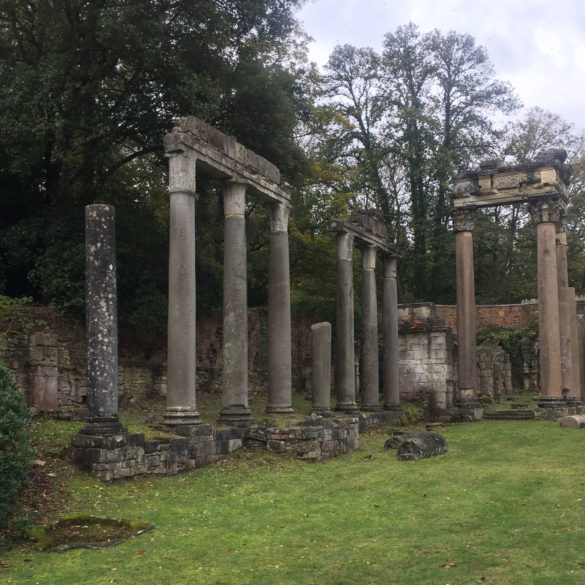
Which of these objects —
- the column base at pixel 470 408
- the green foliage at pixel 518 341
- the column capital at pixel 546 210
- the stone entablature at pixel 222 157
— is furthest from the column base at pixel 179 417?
the green foliage at pixel 518 341

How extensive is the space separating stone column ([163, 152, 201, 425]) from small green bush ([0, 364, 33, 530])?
4912 millimetres

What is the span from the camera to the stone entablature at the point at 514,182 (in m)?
25.6

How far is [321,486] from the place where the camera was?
12.7 m

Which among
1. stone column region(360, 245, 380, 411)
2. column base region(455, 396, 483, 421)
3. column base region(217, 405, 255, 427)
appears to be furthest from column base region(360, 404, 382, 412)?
column base region(217, 405, 255, 427)

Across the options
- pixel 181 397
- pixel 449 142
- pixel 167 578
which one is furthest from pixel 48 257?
pixel 449 142

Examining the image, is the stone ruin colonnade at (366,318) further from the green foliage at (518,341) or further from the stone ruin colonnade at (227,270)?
the green foliage at (518,341)

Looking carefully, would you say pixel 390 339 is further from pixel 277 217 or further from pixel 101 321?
pixel 101 321

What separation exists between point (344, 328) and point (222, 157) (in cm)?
854

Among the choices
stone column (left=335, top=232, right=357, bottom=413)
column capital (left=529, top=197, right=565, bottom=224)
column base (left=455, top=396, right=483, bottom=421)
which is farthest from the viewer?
A: column capital (left=529, top=197, right=565, bottom=224)

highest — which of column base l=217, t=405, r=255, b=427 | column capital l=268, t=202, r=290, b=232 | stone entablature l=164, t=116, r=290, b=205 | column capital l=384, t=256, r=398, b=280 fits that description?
stone entablature l=164, t=116, r=290, b=205

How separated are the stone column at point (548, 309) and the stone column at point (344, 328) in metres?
6.63

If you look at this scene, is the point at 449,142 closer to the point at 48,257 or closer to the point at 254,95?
the point at 254,95

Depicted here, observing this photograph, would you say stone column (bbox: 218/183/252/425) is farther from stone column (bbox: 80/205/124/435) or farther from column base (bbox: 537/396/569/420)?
column base (bbox: 537/396/569/420)

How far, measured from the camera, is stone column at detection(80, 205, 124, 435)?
1266 centimetres
